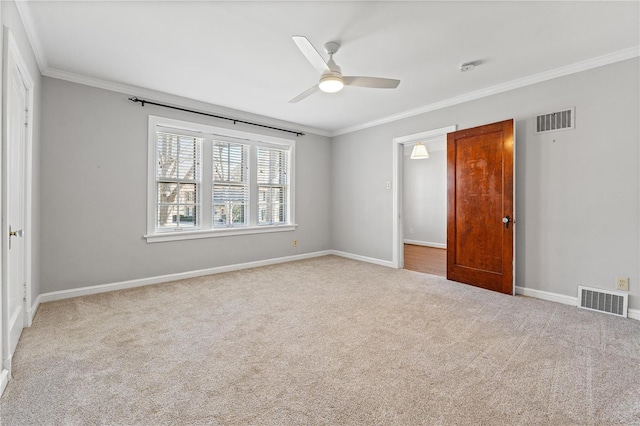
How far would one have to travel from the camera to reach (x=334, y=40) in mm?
2686

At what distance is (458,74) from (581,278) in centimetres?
264

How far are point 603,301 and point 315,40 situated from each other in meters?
3.88

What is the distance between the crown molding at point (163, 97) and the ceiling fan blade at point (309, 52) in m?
2.55

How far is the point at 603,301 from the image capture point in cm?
302

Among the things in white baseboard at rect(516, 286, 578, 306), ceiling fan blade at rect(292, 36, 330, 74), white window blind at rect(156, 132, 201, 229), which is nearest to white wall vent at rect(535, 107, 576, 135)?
white baseboard at rect(516, 286, 578, 306)

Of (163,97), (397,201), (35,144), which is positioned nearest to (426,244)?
(397,201)

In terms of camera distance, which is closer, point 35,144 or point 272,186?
point 35,144

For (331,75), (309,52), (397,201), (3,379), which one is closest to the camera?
(3,379)

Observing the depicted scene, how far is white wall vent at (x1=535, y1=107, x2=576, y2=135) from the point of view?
10.6ft

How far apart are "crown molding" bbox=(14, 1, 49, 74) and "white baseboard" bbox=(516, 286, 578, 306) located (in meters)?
5.53

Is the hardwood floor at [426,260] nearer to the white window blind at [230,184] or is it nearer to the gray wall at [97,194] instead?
Answer: the white window blind at [230,184]

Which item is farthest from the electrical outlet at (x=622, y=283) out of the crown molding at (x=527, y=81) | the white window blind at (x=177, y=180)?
the white window blind at (x=177, y=180)

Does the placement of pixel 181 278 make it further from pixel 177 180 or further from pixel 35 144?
pixel 35 144

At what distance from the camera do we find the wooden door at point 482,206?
360 centimetres
